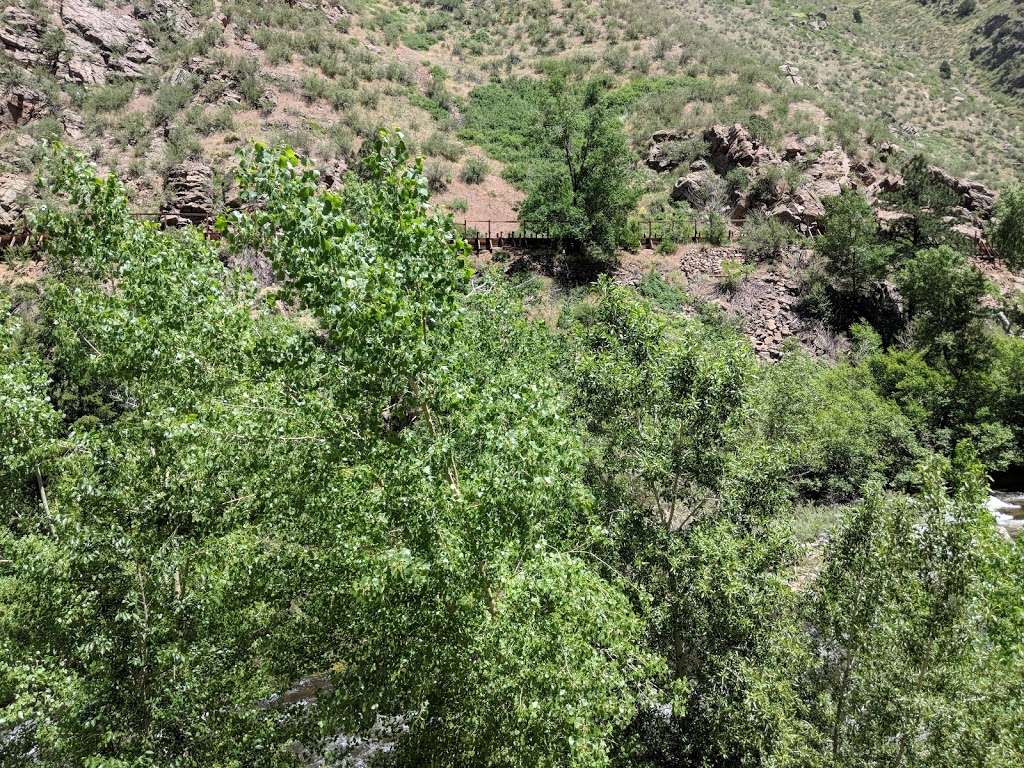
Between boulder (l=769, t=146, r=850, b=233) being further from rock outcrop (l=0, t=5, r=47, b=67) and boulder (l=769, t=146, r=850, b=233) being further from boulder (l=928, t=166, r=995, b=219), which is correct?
rock outcrop (l=0, t=5, r=47, b=67)

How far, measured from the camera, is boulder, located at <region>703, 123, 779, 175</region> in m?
39.4

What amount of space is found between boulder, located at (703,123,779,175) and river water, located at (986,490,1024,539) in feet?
78.4

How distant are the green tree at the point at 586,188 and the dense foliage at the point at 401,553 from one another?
24.9m

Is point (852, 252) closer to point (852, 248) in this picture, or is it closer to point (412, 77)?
point (852, 248)

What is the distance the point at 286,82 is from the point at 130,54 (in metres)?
10.2

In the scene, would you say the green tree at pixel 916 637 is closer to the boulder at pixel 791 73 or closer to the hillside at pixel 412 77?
the hillside at pixel 412 77

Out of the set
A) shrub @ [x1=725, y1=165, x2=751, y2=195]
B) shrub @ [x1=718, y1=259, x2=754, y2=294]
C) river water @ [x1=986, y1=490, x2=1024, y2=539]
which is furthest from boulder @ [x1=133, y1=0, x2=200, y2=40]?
river water @ [x1=986, y1=490, x2=1024, y2=539]

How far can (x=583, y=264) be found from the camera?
1391 inches

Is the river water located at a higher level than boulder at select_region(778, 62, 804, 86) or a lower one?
lower

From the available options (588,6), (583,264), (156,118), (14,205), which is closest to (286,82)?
(156,118)

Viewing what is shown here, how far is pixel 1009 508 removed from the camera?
23844 millimetres

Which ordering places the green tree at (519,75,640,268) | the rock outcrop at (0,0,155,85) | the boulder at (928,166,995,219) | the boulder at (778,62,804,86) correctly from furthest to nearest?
the boulder at (778,62,804,86) → the boulder at (928,166,995,219) → the rock outcrop at (0,0,155,85) → the green tree at (519,75,640,268)

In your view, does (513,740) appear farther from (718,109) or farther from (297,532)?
(718,109)

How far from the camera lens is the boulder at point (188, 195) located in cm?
3078
